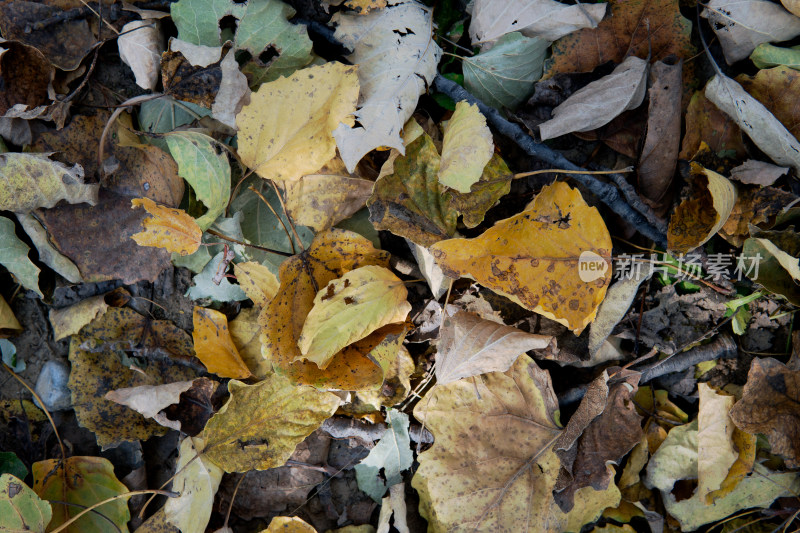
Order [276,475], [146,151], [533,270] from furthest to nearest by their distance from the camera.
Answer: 1. [276,475]
2. [146,151]
3. [533,270]

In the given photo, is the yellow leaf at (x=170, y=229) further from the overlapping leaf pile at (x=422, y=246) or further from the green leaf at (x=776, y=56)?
the green leaf at (x=776, y=56)

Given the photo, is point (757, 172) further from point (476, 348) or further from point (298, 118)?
point (298, 118)

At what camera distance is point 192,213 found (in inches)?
61.3

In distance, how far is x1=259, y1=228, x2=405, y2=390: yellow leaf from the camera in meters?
1.43

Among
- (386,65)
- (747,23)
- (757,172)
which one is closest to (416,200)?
(386,65)

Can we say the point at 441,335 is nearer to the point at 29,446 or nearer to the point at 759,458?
the point at 759,458

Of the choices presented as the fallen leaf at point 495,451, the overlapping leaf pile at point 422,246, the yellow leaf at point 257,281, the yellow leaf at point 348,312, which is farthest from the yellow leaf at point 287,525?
the yellow leaf at point 257,281

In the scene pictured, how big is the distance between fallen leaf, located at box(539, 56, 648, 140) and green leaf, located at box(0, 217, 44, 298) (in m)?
1.45

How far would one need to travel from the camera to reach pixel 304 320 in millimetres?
1461

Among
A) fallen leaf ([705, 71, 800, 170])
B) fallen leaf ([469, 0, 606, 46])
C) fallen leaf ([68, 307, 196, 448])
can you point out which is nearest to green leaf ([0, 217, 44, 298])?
fallen leaf ([68, 307, 196, 448])

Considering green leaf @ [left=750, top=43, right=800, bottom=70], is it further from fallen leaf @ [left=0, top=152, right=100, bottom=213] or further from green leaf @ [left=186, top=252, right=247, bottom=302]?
fallen leaf @ [left=0, top=152, right=100, bottom=213]

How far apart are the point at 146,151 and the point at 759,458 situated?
1936 mm

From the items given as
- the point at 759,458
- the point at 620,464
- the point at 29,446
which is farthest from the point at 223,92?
the point at 759,458

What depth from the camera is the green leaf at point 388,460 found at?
158cm
